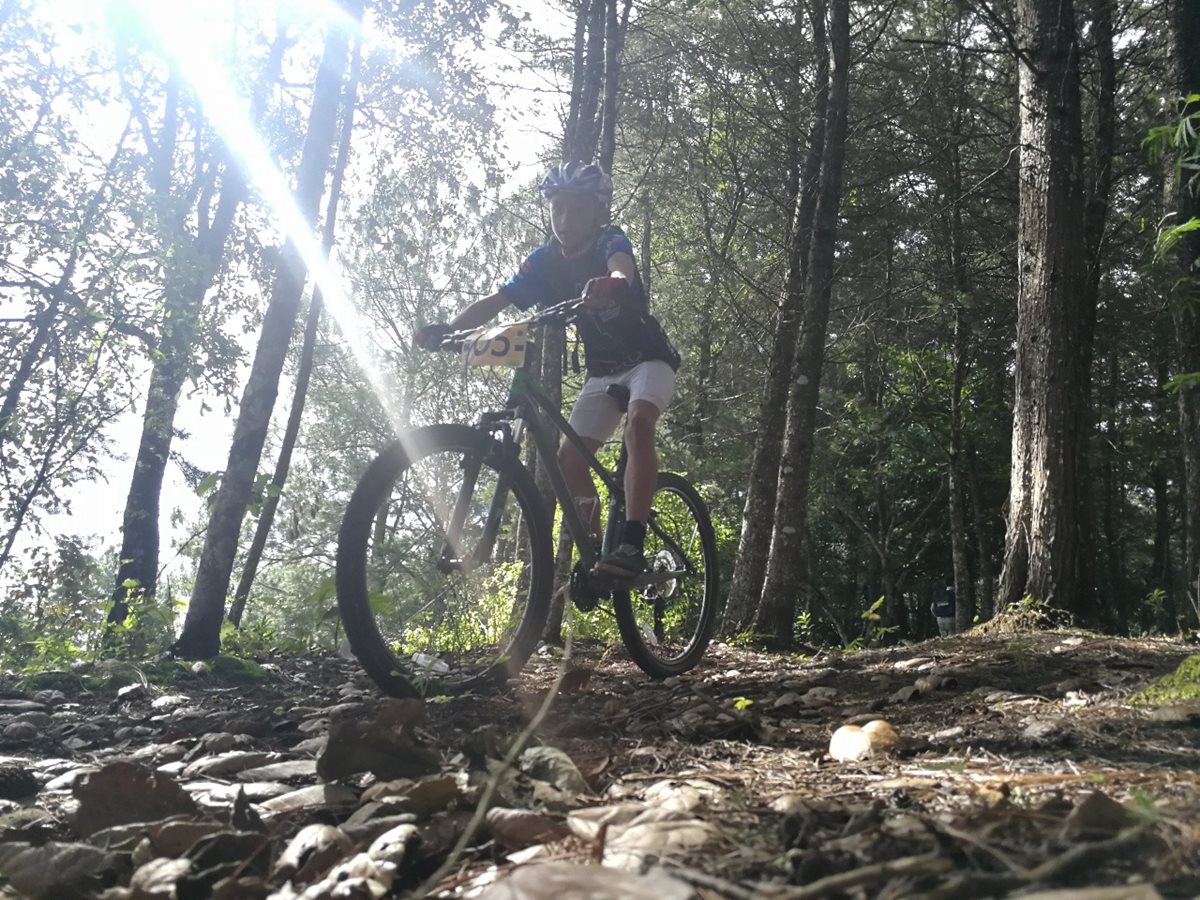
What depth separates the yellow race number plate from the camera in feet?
11.9

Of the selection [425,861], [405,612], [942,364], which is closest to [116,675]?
[405,612]

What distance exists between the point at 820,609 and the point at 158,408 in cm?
2010

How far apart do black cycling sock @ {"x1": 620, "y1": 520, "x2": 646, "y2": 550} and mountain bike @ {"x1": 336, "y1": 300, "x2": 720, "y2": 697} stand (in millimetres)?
65

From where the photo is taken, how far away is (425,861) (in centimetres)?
149

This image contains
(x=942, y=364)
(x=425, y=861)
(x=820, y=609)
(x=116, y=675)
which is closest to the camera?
(x=425, y=861)

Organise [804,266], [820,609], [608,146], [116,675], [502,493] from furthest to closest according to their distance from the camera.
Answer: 1. [820,609]
2. [804,266]
3. [608,146]
4. [116,675]
5. [502,493]

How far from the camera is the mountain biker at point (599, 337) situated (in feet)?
13.7

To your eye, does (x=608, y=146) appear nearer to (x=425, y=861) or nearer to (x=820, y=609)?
(x=425, y=861)

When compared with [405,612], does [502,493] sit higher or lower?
higher

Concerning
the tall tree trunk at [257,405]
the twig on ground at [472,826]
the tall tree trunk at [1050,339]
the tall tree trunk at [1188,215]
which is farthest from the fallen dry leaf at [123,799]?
the tall tree trunk at [1188,215]

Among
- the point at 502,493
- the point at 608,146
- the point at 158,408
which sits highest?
the point at 608,146

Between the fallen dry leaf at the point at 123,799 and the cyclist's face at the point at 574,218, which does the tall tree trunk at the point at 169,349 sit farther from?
the fallen dry leaf at the point at 123,799

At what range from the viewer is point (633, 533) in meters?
4.19

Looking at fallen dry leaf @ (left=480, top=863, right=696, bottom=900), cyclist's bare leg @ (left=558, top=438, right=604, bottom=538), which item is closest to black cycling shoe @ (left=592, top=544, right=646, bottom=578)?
cyclist's bare leg @ (left=558, top=438, right=604, bottom=538)
